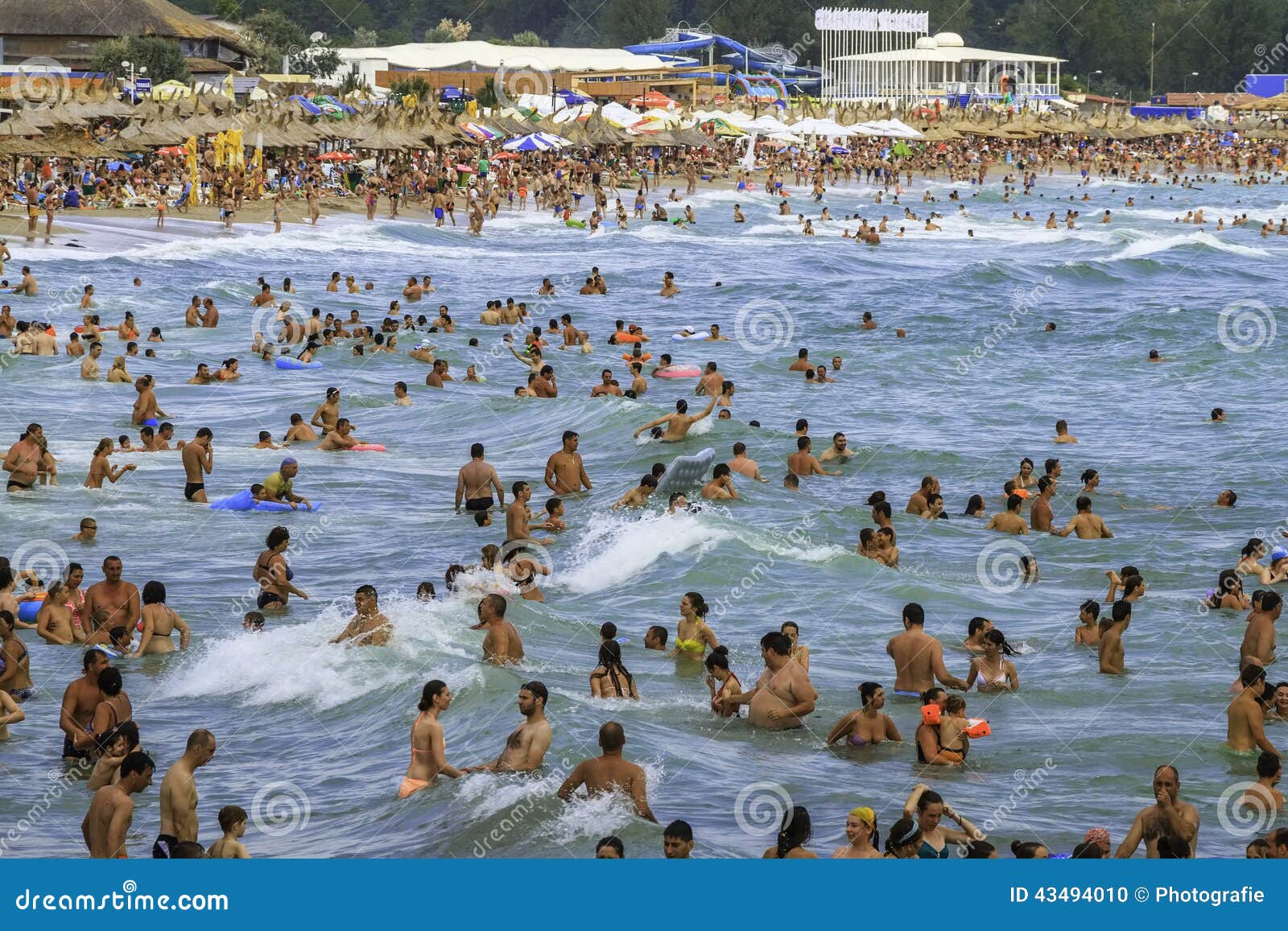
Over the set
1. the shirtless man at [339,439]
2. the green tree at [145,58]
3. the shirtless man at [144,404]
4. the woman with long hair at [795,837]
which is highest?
the green tree at [145,58]

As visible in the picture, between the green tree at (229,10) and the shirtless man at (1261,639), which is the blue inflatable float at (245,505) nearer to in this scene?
the shirtless man at (1261,639)

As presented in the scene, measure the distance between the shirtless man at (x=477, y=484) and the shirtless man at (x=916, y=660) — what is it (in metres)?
6.28

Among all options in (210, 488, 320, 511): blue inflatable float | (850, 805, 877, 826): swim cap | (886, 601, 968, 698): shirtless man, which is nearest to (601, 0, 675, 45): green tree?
(210, 488, 320, 511): blue inflatable float

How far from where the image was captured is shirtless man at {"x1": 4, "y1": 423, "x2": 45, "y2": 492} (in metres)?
16.6

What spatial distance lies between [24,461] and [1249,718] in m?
12.1

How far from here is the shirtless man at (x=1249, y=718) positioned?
397 inches

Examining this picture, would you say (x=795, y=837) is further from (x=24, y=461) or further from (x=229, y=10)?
(x=229, y=10)

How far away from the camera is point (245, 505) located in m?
16.7

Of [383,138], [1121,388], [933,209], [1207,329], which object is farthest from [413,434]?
[933,209]

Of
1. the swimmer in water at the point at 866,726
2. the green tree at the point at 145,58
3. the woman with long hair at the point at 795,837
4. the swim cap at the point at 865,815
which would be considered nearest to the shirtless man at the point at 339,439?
the swimmer in water at the point at 866,726

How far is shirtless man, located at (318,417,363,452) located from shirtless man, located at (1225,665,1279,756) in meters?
12.2

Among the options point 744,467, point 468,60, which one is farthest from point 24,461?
point 468,60

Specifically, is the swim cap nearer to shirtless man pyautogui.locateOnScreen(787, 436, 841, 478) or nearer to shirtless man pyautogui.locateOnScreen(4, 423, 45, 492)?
shirtless man pyautogui.locateOnScreen(787, 436, 841, 478)

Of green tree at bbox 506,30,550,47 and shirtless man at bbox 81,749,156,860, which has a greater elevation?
green tree at bbox 506,30,550,47
